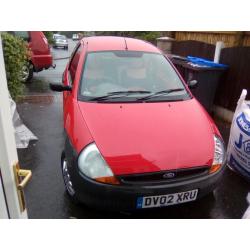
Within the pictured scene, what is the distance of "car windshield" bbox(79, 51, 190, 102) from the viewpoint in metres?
3.10

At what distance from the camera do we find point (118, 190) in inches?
88.7

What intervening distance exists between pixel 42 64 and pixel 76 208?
7.06 metres

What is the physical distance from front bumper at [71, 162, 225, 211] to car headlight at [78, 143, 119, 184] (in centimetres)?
4

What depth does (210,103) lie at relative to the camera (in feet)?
18.2

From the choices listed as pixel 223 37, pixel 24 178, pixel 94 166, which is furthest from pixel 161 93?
pixel 223 37

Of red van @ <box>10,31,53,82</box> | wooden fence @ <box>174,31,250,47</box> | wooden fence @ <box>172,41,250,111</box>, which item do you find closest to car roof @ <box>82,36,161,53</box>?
wooden fence @ <box>172,41,250,111</box>

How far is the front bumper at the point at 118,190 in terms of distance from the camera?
2260 millimetres

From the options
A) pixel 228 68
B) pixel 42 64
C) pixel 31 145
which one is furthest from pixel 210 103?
pixel 42 64

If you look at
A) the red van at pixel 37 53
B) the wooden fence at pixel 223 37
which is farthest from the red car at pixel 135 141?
the red van at pixel 37 53

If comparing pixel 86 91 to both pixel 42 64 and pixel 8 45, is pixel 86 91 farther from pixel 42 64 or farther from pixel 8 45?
pixel 42 64

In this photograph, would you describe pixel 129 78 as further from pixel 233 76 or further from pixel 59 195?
pixel 233 76

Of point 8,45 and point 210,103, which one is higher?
point 8,45

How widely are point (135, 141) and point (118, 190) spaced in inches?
18.5

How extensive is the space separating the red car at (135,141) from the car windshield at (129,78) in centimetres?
1
